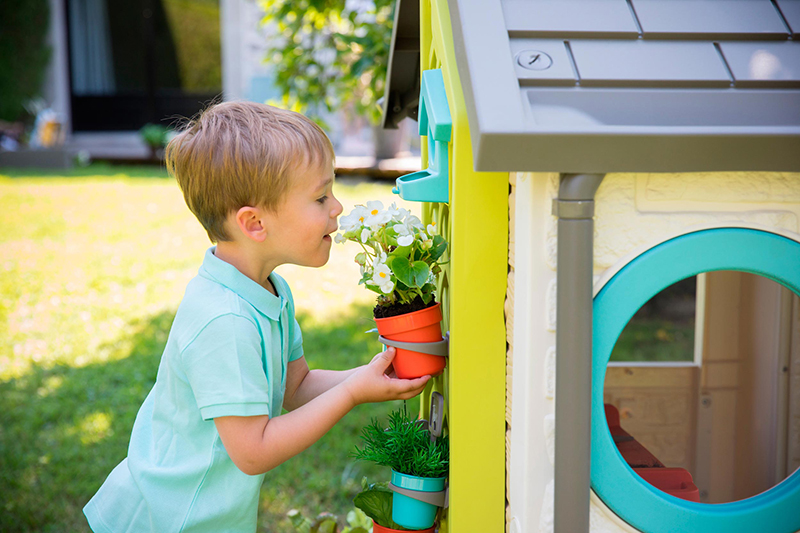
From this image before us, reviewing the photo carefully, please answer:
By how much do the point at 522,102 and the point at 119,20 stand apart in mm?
Answer: 17167

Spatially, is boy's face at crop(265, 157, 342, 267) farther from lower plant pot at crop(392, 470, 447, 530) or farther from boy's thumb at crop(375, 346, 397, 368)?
lower plant pot at crop(392, 470, 447, 530)

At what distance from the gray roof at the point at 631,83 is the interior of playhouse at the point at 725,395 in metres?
1.22

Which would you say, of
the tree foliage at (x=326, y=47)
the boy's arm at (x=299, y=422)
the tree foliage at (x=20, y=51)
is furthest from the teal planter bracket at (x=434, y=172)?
the tree foliage at (x=20, y=51)

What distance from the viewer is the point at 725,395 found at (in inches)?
98.2

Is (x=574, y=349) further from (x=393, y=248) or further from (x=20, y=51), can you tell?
(x=20, y=51)

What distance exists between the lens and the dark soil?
4.69ft

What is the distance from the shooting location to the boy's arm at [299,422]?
4.46 feet

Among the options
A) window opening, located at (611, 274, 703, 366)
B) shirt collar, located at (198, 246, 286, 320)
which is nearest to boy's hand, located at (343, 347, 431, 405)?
shirt collar, located at (198, 246, 286, 320)

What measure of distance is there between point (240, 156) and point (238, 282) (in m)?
0.28

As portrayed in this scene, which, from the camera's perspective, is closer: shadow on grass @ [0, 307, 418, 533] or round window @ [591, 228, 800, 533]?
round window @ [591, 228, 800, 533]

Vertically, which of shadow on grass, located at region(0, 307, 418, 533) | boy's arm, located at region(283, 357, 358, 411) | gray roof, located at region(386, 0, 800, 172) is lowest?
shadow on grass, located at region(0, 307, 418, 533)

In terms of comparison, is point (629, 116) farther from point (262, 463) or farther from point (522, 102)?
point (262, 463)

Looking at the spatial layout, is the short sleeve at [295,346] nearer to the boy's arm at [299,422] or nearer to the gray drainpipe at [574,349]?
the boy's arm at [299,422]

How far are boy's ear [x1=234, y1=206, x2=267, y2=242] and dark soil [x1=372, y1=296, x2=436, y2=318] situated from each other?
0.32 metres
